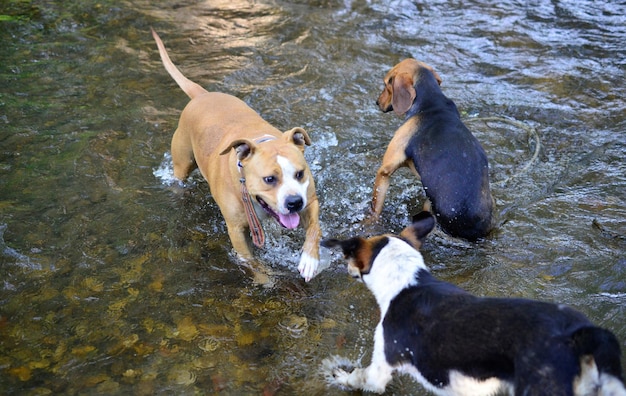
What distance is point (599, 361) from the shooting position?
9.03 ft

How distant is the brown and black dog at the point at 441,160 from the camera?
524 cm

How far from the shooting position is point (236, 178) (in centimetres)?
509

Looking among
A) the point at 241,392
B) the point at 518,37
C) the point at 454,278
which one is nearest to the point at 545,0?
the point at 518,37

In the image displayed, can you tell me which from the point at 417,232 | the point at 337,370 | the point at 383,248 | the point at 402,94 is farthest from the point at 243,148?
the point at 402,94

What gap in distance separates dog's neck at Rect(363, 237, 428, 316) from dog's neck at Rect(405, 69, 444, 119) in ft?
7.21

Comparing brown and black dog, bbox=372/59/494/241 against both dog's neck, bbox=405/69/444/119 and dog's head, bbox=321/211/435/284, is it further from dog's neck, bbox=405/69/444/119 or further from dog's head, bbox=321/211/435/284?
dog's head, bbox=321/211/435/284

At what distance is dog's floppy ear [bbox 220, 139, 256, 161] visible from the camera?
479cm

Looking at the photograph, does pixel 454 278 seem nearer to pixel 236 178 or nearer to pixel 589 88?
pixel 236 178

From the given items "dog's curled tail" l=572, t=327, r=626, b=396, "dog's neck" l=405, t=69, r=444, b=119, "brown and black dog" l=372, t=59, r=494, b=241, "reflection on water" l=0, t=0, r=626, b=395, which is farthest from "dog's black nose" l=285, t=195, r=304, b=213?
"dog's curled tail" l=572, t=327, r=626, b=396

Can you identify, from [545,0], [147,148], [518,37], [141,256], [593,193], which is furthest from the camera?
[545,0]

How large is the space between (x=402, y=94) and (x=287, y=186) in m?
2.01

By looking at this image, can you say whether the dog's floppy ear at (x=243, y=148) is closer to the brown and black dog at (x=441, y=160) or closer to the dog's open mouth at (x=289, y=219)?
the dog's open mouth at (x=289, y=219)

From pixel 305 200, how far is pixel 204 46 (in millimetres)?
5654

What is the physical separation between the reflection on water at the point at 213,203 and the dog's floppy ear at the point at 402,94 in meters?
0.99
